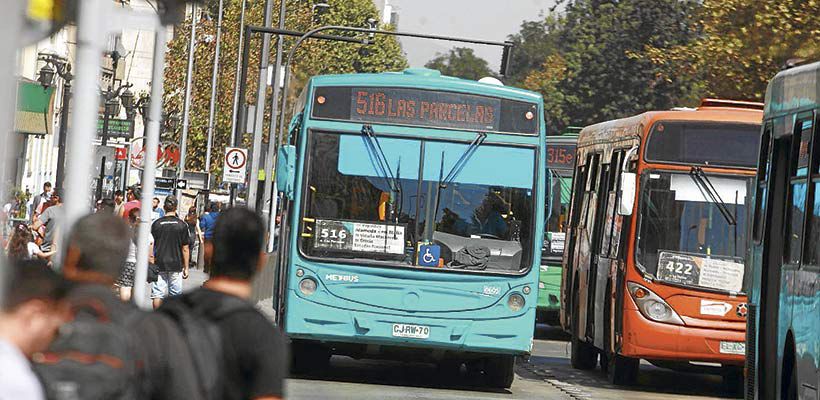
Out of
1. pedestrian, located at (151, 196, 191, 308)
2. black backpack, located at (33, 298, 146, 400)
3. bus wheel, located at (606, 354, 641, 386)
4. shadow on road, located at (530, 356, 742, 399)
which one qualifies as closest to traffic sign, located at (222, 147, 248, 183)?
shadow on road, located at (530, 356, 742, 399)

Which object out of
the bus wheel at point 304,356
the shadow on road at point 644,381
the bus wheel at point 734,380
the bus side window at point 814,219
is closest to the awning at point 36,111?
the shadow on road at point 644,381

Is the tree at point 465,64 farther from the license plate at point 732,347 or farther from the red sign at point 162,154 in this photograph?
the license plate at point 732,347

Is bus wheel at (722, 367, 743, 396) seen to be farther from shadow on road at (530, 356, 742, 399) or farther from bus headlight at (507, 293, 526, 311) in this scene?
bus headlight at (507, 293, 526, 311)

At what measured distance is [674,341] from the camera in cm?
1848

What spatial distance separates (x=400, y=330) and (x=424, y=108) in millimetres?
2156

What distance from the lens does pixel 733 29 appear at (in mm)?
38156

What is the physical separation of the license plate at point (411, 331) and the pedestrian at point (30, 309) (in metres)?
12.4

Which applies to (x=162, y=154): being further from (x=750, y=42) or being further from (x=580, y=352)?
(x=580, y=352)

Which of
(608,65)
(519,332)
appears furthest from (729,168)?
(608,65)

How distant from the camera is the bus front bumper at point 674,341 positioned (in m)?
18.4

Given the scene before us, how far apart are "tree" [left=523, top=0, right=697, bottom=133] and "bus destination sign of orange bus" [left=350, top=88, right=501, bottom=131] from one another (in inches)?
2463

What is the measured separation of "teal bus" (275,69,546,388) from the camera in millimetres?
16844

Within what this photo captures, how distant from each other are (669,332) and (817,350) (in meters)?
7.47

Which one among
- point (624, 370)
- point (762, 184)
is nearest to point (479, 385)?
point (624, 370)
